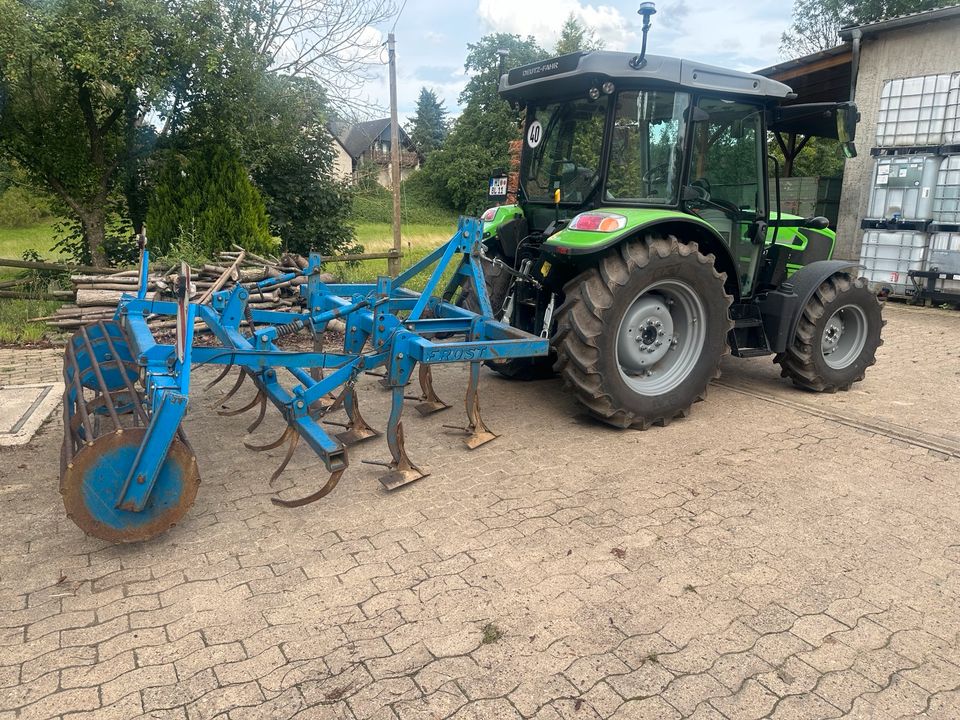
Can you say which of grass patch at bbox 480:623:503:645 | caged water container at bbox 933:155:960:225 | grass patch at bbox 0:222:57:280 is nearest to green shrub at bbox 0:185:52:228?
grass patch at bbox 0:222:57:280

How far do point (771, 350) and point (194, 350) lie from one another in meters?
3.87

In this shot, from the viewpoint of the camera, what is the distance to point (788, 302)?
4.89m

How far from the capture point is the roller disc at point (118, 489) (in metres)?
2.62

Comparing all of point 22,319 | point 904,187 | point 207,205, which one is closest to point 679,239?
point 207,205

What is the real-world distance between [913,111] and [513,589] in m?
9.66

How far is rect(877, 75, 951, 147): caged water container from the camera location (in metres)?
8.96

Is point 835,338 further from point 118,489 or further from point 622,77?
point 118,489

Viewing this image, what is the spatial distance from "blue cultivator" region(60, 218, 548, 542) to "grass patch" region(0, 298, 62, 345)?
2.59 metres

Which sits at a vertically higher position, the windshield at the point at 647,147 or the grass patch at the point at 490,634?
the windshield at the point at 647,147

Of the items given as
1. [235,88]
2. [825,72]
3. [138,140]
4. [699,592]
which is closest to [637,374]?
[699,592]

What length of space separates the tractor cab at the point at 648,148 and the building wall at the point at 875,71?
574 centimetres

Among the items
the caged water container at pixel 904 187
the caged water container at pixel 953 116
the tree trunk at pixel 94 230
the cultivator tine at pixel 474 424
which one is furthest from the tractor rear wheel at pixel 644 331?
the tree trunk at pixel 94 230

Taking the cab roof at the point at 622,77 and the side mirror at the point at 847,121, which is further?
the side mirror at the point at 847,121

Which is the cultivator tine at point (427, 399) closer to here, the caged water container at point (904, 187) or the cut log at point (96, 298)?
the cut log at point (96, 298)
